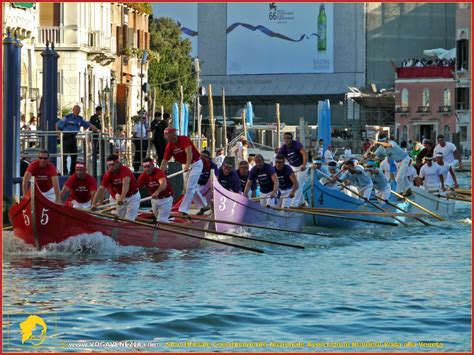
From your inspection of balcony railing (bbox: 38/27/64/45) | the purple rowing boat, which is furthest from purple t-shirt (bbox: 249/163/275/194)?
balcony railing (bbox: 38/27/64/45)

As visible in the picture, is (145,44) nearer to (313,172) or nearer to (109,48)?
(109,48)

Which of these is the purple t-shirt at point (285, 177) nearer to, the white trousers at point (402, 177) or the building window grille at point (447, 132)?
the white trousers at point (402, 177)

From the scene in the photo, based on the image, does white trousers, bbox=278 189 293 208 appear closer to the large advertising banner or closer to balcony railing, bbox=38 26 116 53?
balcony railing, bbox=38 26 116 53

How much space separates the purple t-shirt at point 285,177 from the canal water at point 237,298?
185cm

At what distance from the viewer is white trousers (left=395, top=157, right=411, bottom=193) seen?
3441cm

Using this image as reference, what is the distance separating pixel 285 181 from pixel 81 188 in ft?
18.0

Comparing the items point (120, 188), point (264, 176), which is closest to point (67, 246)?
point (120, 188)

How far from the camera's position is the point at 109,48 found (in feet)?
204

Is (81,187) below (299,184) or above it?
above

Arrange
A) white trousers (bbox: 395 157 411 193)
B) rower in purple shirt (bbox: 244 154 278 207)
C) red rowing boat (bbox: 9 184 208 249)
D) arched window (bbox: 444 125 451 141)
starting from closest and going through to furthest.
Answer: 1. red rowing boat (bbox: 9 184 208 249)
2. rower in purple shirt (bbox: 244 154 278 207)
3. white trousers (bbox: 395 157 411 193)
4. arched window (bbox: 444 125 451 141)

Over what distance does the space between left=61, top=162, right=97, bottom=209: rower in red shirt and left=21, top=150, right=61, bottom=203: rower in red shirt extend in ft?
0.69

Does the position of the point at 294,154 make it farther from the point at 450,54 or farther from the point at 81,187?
the point at 450,54

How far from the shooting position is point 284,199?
29.0 meters

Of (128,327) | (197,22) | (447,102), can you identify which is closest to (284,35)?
(197,22)
